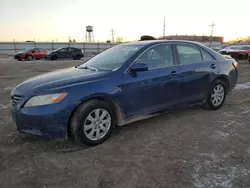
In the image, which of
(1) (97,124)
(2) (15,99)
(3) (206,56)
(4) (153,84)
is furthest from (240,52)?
(2) (15,99)

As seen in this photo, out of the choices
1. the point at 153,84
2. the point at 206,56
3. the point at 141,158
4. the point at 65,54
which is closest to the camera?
the point at 141,158

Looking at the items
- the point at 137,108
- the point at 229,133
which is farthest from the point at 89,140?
the point at 229,133

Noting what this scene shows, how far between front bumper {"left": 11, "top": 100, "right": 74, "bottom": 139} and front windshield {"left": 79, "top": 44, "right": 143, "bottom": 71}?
1.05m

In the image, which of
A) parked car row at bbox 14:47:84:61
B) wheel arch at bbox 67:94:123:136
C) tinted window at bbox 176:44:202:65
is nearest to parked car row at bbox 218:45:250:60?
parked car row at bbox 14:47:84:61

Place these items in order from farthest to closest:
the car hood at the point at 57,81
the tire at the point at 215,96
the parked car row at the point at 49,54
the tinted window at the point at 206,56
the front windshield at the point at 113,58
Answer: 1. the parked car row at the point at 49,54
2. the tire at the point at 215,96
3. the tinted window at the point at 206,56
4. the front windshield at the point at 113,58
5. the car hood at the point at 57,81

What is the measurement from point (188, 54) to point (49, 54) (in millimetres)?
22181

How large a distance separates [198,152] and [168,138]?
0.58 meters

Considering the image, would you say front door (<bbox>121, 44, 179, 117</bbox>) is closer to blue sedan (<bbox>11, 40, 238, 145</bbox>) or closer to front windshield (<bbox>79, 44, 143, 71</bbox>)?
blue sedan (<bbox>11, 40, 238, 145</bbox>)

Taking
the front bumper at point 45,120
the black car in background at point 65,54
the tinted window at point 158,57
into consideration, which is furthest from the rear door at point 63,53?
the front bumper at point 45,120

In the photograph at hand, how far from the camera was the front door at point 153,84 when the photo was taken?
3668 mm

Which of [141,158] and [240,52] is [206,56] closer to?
[141,158]

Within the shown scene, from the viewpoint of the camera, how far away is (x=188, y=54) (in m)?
4.53

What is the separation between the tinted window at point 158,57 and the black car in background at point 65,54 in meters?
22.0

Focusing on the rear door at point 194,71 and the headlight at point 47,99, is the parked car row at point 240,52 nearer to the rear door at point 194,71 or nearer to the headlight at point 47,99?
the rear door at point 194,71
